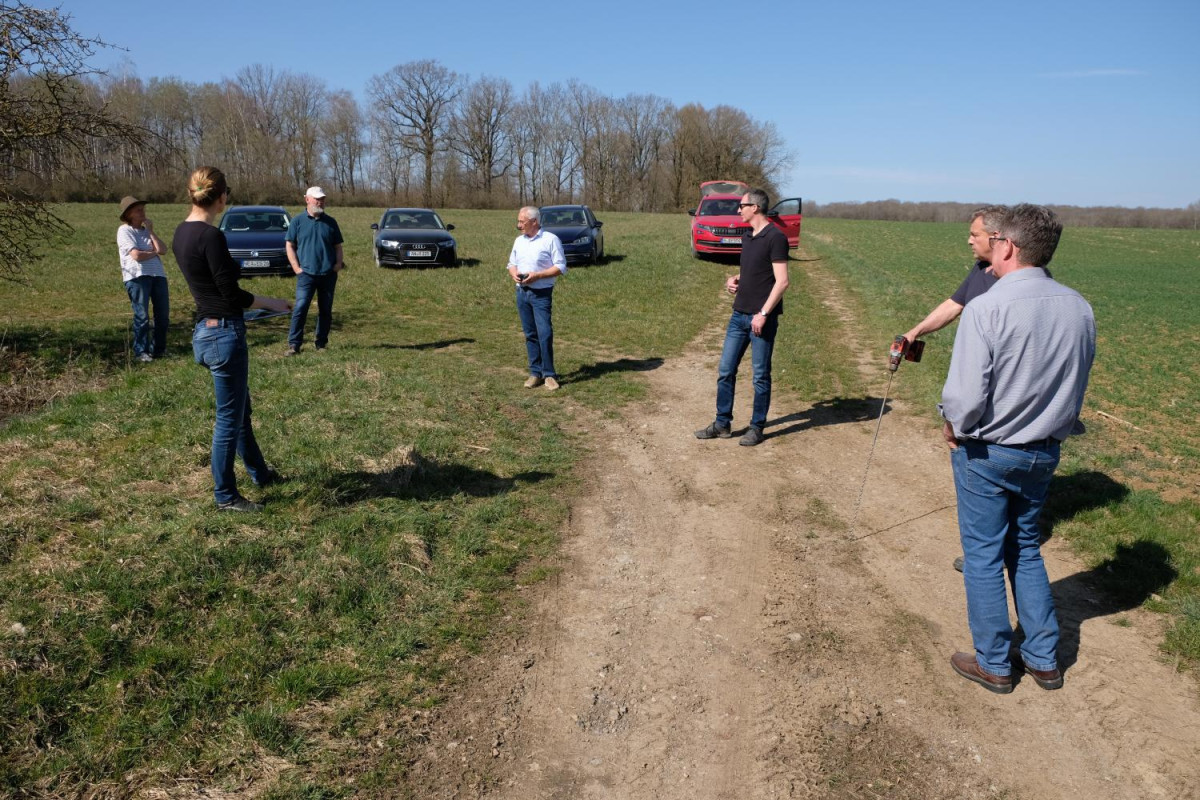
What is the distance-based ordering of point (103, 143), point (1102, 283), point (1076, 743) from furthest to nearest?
point (1102, 283)
point (103, 143)
point (1076, 743)

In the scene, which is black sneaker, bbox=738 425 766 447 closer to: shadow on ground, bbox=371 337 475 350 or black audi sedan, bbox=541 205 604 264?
shadow on ground, bbox=371 337 475 350

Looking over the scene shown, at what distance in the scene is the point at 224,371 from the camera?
466 centimetres

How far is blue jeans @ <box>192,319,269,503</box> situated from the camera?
15.1ft

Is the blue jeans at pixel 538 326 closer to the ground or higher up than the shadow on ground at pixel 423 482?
higher up

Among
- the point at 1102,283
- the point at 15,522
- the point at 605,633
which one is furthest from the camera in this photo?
the point at 1102,283

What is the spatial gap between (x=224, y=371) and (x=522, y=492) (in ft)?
7.36

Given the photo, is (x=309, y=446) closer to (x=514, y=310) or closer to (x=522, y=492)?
(x=522, y=492)

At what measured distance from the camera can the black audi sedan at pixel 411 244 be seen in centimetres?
1798

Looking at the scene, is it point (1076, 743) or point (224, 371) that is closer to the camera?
point (1076, 743)

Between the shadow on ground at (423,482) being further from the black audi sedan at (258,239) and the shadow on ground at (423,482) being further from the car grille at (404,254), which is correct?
the car grille at (404,254)

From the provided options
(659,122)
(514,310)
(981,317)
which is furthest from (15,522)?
(659,122)

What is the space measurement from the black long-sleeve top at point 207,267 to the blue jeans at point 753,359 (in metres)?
4.07

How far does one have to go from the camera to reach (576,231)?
2003 centimetres

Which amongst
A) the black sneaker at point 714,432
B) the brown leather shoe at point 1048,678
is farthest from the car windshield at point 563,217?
the brown leather shoe at point 1048,678
